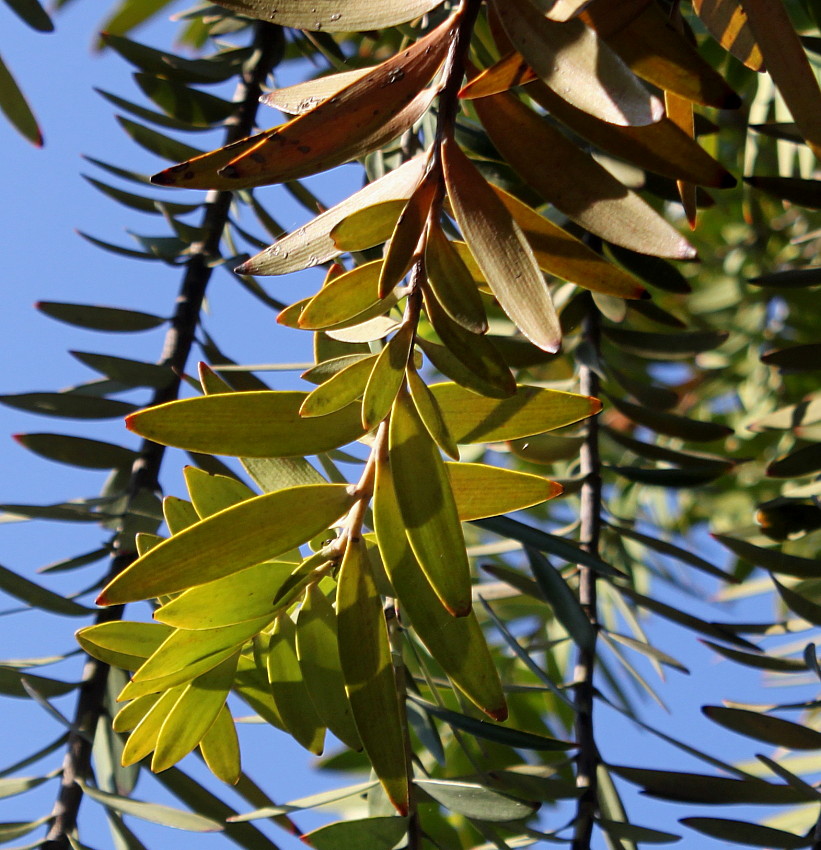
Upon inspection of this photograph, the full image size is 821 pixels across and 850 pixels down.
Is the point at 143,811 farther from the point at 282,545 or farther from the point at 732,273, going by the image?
the point at 732,273

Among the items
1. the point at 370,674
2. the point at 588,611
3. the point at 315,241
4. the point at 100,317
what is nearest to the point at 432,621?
the point at 370,674

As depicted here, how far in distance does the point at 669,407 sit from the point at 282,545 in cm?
38

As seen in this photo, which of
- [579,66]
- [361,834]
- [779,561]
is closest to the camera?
[579,66]

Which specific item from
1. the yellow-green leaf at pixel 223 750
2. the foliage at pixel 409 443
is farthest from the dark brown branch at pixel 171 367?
the yellow-green leaf at pixel 223 750

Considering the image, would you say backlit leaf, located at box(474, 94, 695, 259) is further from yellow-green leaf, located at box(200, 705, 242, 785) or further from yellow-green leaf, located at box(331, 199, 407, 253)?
yellow-green leaf, located at box(200, 705, 242, 785)

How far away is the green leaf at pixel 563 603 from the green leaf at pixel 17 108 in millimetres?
300

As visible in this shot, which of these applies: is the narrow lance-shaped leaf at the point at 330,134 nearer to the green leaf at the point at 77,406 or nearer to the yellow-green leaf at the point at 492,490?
the yellow-green leaf at the point at 492,490

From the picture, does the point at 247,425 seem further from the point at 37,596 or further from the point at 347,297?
the point at 37,596

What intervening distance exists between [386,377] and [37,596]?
27 centimetres

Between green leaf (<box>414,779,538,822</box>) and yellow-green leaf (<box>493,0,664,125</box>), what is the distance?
240 mm

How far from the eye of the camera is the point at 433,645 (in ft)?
0.86

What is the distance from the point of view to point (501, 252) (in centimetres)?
25

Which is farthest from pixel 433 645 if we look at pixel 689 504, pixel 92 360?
pixel 689 504

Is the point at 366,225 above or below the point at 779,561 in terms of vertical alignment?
above
